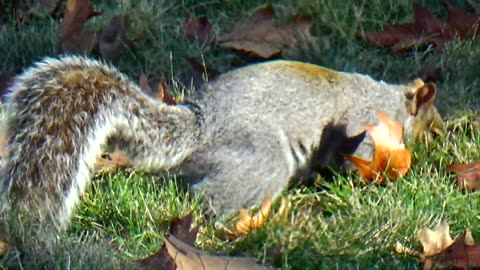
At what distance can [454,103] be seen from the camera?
15.5ft

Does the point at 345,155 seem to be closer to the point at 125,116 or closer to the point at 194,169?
the point at 194,169

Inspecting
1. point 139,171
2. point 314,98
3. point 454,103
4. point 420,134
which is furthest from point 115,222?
point 454,103

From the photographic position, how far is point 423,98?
14.8ft

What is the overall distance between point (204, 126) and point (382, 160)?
67cm

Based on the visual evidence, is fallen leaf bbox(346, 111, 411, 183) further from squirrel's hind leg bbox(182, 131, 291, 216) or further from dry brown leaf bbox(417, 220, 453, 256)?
dry brown leaf bbox(417, 220, 453, 256)

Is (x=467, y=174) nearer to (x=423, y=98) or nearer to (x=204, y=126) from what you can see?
(x=423, y=98)

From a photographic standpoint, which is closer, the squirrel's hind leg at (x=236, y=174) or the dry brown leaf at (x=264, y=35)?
the squirrel's hind leg at (x=236, y=174)

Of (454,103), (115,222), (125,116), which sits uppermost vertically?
(125,116)

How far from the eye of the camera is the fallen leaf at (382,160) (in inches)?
166

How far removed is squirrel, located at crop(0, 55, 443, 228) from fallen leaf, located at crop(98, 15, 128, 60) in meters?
0.88

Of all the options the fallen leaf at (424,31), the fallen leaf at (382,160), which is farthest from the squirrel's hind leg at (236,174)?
the fallen leaf at (424,31)

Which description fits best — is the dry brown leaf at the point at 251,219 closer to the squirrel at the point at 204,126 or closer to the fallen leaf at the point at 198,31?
the squirrel at the point at 204,126

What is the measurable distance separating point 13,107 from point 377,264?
122 centimetres

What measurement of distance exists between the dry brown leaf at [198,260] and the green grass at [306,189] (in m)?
0.18
